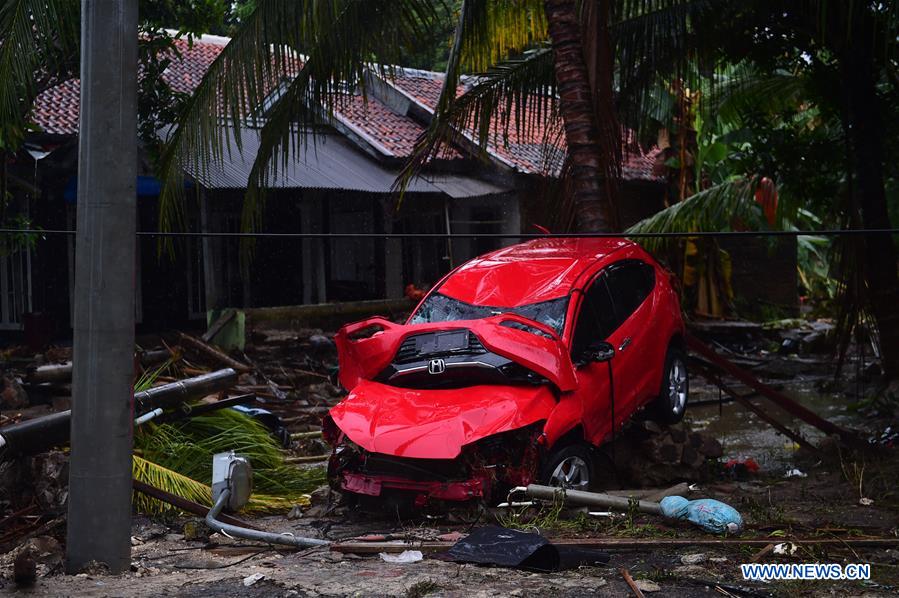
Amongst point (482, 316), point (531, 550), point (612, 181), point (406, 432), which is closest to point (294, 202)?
point (612, 181)

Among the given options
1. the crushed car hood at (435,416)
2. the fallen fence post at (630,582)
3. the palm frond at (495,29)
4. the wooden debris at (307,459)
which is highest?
the palm frond at (495,29)

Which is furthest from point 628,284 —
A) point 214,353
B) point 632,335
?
point 214,353

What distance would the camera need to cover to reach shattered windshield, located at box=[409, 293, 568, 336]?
8.34 m

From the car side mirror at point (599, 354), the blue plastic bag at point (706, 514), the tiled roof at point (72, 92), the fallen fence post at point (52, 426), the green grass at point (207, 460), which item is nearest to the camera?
the blue plastic bag at point (706, 514)

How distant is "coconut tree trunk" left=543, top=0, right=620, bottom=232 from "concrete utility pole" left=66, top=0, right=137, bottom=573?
542 cm

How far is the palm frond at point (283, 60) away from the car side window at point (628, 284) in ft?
11.7

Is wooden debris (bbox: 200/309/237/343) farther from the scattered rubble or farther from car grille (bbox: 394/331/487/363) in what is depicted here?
car grille (bbox: 394/331/487/363)

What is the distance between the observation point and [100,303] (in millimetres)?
5914

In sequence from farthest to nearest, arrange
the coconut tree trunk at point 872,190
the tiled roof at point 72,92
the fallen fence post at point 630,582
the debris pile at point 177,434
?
1. the tiled roof at point 72,92
2. the coconut tree trunk at point 872,190
3. the debris pile at point 177,434
4. the fallen fence post at point 630,582

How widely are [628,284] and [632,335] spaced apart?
609mm

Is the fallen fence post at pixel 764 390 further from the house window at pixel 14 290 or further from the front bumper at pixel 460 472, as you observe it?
the house window at pixel 14 290

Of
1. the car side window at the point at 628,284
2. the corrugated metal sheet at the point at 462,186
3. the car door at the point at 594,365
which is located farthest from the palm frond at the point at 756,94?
the car door at the point at 594,365

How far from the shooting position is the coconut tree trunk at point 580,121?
10297 millimetres

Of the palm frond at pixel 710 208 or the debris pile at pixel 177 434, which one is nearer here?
the debris pile at pixel 177 434
